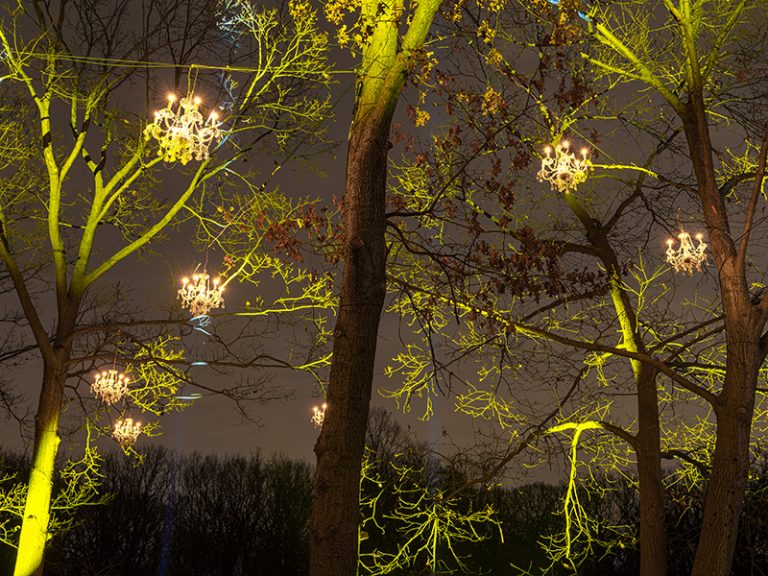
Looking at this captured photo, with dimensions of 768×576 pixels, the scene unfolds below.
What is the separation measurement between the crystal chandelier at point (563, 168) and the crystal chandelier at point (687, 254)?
6.47 feet

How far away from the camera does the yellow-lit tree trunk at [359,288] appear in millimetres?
5320

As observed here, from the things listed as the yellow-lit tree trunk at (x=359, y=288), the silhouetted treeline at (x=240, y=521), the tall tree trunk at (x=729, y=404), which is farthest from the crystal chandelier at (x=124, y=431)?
the silhouetted treeline at (x=240, y=521)

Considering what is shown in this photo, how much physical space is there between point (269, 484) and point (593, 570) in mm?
8024

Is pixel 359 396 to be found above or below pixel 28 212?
below

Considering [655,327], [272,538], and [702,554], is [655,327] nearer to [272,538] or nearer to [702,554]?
[702,554]

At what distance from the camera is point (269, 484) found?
70.4 feet

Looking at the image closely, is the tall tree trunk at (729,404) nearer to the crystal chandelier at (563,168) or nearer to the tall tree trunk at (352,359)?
the crystal chandelier at (563,168)

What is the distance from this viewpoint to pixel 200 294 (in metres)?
8.69

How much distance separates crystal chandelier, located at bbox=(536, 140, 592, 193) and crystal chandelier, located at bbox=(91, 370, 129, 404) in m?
5.84

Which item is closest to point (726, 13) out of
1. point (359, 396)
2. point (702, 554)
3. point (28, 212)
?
point (702, 554)

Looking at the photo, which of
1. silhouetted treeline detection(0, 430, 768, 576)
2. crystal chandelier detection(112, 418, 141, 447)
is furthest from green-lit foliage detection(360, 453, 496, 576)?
crystal chandelier detection(112, 418, 141, 447)

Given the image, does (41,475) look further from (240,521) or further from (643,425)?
(240,521)

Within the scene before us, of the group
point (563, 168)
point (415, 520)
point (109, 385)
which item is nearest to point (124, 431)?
point (109, 385)

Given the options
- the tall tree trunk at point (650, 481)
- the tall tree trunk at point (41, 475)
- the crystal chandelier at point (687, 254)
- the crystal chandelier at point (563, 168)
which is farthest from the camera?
the tall tree trunk at point (650, 481)
